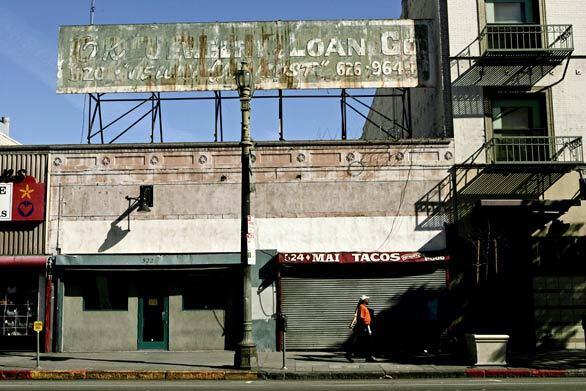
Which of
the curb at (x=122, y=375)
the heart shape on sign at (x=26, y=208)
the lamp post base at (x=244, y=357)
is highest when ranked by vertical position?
the heart shape on sign at (x=26, y=208)

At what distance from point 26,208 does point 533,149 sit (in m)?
14.9

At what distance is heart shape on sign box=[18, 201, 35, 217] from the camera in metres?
20.5

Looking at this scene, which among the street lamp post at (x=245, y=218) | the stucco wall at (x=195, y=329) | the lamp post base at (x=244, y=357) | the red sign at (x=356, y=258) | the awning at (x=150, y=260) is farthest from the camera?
the stucco wall at (x=195, y=329)

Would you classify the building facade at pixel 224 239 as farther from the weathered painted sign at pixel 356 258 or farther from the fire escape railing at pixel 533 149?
the fire escape railing at pixel 533 149

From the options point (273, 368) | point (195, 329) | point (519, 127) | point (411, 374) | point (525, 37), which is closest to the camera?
point (411, 374)

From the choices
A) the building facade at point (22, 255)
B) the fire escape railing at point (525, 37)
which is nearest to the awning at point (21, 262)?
the building facade at point (22, 255)

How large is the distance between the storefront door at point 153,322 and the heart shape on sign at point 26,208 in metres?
4.07

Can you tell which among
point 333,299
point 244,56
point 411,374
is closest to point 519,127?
point 333,299

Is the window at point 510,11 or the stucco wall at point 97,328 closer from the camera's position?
the stucco wall at point 97,328

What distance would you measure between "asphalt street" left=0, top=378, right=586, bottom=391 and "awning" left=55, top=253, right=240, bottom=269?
17.6 feet

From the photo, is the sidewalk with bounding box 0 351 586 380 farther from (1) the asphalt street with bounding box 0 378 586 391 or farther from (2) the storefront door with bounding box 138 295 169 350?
(2) the storefront door with bounding box 138 295 169 350

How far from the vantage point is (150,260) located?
20.3 m

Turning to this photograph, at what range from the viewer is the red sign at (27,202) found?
67.3 feet

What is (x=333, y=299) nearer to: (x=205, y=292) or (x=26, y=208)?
(x=205, y=292)
